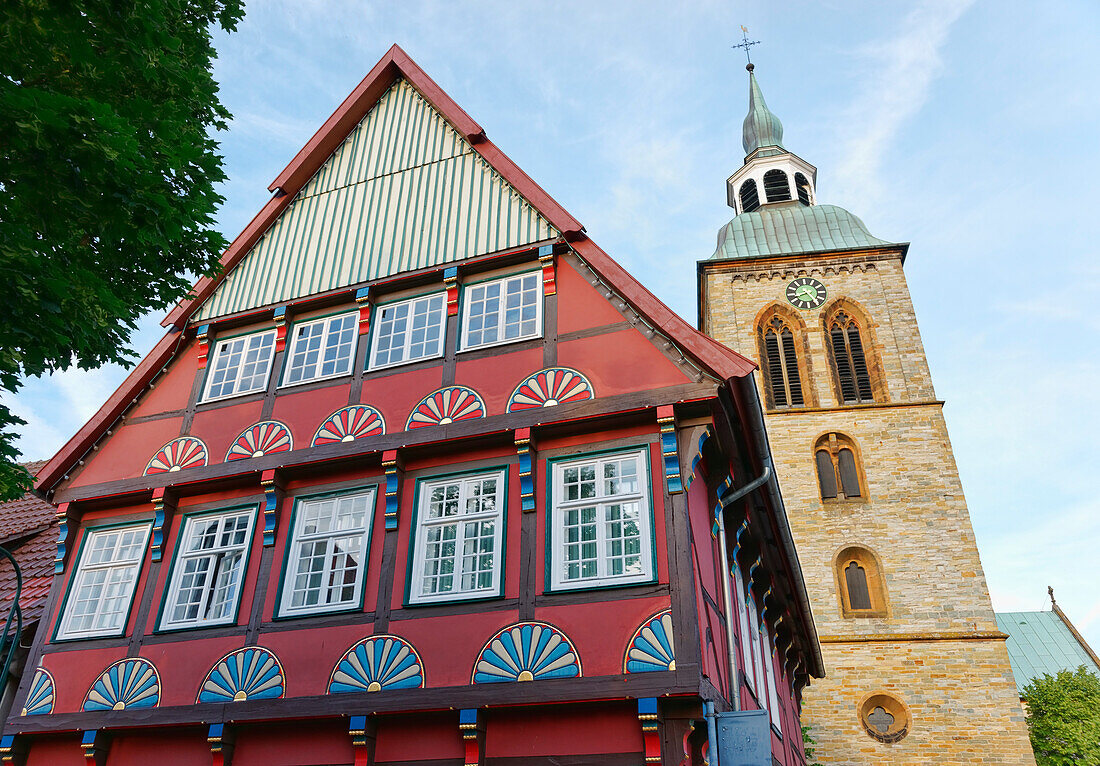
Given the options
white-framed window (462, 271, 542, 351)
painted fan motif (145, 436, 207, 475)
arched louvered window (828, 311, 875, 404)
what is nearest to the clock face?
arched louvered window (828, 311, 875, 404)

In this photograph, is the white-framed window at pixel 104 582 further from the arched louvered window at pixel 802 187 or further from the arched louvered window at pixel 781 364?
the arched louvered window at pixel 802 187

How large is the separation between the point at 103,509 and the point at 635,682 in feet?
26.7

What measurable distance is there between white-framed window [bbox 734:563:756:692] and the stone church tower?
1617cm

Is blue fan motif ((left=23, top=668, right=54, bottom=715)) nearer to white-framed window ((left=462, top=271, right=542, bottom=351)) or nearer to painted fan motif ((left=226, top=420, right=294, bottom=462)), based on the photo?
painted fan motif ((left=226, top=420, right=294, bottom=462))

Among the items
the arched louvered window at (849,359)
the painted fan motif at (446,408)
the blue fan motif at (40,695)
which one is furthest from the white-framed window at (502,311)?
the arched louvered window at (849,359)

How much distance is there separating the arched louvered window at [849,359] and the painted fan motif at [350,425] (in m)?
25.3

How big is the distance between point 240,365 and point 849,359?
26480 mm

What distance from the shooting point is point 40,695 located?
10953 mm

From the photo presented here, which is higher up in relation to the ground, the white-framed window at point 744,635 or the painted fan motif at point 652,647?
the white-framed window at point 744,635

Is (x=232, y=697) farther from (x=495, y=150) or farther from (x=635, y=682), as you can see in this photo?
(x=495, y=150)

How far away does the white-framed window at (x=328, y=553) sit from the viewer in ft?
33.6

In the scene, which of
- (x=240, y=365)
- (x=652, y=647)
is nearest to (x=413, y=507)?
(x=652, y=647)

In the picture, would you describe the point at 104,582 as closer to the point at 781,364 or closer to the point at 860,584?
the point at 860,584

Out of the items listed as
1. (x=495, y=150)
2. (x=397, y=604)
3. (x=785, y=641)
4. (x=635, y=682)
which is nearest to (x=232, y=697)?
(x=397, y=604)
